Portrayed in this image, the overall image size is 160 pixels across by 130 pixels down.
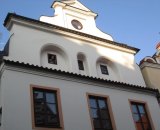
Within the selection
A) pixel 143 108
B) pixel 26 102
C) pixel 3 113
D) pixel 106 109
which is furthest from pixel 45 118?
pixel 143 108

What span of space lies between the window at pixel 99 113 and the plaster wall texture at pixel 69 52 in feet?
7.57

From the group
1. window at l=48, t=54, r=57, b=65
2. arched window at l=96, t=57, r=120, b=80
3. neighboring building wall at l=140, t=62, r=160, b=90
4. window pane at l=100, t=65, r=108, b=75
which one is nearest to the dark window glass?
window at l=48, t=54, r=57, b=65

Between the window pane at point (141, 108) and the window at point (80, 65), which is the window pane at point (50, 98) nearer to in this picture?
the window at point (80, 65)

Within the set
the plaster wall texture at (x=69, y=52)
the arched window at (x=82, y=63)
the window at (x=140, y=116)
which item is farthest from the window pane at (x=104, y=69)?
the window at (x=140, y=116)

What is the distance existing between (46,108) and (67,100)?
4.27ft

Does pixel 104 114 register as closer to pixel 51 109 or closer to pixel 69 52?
pixel 51 109

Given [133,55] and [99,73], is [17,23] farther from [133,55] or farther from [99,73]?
[133,55]

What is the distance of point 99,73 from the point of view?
19.0 m

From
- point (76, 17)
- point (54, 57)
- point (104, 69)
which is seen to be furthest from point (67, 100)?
Result: point (76, 17)

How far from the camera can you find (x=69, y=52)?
18.2 meters

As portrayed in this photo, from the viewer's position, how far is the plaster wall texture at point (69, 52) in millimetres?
16375

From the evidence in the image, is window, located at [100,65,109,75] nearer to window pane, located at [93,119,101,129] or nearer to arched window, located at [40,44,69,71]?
arched window, located at [40,44,69,71]

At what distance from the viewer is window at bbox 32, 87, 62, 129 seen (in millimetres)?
13398

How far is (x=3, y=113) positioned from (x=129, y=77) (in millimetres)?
9909
